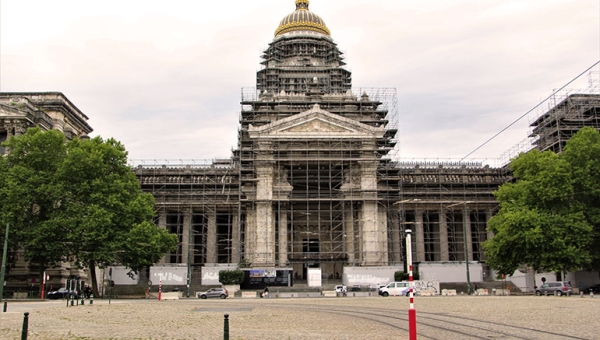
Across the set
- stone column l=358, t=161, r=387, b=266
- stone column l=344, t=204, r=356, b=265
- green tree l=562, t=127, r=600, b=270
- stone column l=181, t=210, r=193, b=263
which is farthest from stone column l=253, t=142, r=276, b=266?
green tree l=562, t=127, r=600, b=270

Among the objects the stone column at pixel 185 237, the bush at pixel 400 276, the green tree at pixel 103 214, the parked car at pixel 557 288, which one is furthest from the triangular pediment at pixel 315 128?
the parked car at pixel 557 288

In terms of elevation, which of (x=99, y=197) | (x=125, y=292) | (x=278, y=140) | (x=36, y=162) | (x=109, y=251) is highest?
(x=278, y=140)

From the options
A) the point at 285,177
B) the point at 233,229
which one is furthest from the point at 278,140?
the point at 233,229

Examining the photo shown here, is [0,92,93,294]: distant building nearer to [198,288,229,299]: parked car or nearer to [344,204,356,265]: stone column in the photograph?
[198,288,229,299]: parked car

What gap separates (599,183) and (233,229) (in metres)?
41.7

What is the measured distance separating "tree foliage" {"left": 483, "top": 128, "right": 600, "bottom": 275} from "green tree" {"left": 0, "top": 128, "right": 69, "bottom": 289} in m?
38.4

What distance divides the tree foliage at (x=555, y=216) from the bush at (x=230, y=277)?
2417 centimetres

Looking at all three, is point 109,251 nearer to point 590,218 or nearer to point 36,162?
point 36,162

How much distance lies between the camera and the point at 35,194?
49.0 meters

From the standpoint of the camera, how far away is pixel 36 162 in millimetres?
50812

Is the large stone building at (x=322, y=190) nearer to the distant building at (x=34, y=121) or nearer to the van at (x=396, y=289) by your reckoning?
the distant building at (x=34, y=121)

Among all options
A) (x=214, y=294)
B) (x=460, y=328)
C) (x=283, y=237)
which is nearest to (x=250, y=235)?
(x=283, y=237)

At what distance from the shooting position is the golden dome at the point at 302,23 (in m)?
91.3

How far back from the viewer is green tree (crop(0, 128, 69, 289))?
47.8m
